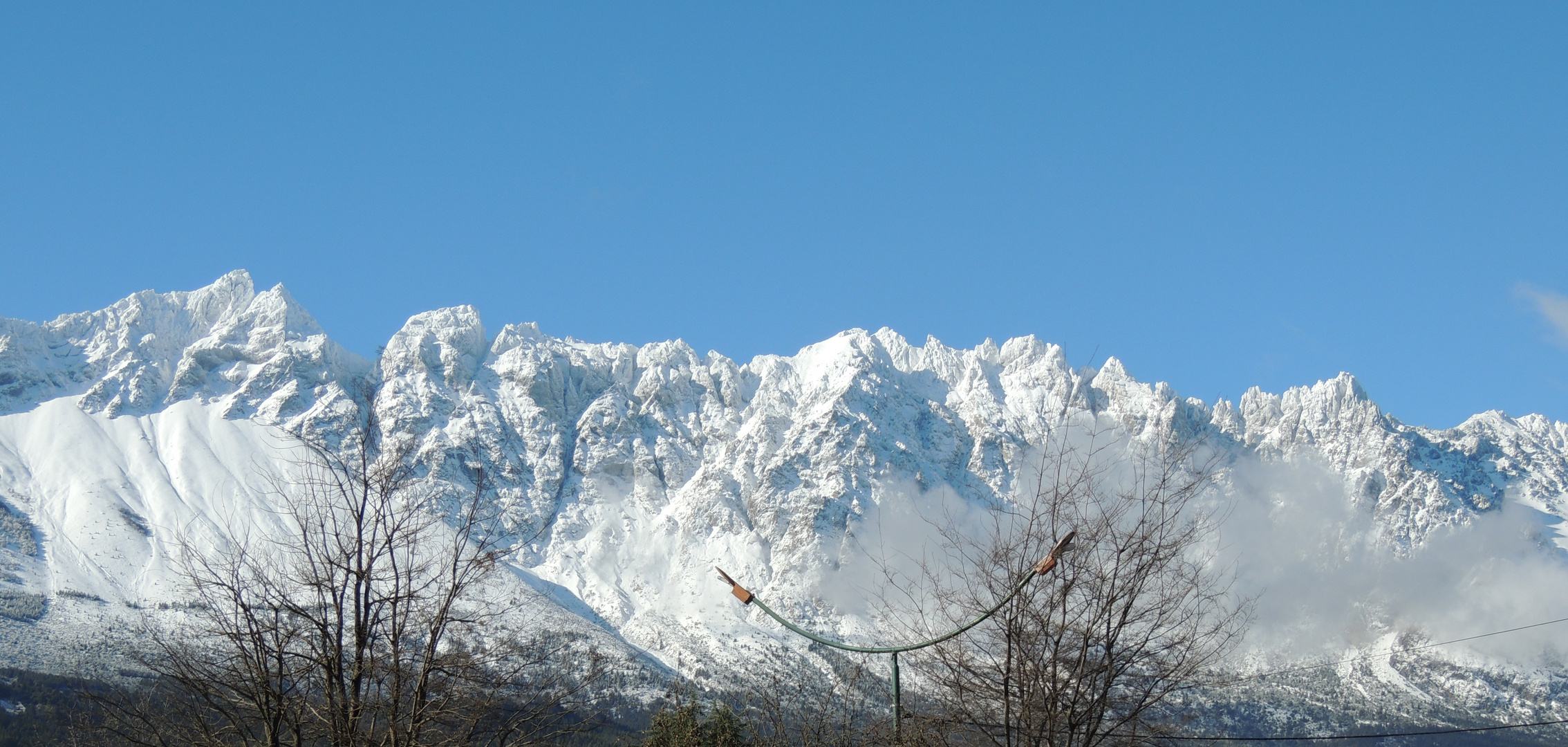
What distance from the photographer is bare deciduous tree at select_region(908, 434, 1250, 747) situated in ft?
37.9

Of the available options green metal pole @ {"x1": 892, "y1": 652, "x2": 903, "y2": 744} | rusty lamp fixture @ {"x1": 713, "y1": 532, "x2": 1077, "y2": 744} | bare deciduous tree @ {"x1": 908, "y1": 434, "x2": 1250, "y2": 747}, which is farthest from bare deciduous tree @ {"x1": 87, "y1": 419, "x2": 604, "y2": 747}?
bare deciduous tree @ {"x1": 908, "y1": 434, "x2": 1250, "y2": 747}

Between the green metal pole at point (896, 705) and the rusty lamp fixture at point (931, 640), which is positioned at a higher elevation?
the rusty lamp fixture at point (931, 640)

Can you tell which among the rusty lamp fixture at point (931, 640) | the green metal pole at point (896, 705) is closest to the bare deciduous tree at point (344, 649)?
the rusty lamp fixture at point (931, 640)

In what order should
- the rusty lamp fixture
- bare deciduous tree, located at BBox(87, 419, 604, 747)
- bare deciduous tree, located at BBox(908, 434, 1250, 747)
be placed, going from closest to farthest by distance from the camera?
the rusty lamp fixture
bare deciduous tree, located at BBox(908, 434, 1250, 747)
bare deciduous tree, located at BBox(87, 419, 604, 747)

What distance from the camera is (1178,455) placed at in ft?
36.7

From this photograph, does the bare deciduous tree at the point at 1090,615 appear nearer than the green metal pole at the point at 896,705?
Yes

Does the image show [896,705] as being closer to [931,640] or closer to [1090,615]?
[931,640]

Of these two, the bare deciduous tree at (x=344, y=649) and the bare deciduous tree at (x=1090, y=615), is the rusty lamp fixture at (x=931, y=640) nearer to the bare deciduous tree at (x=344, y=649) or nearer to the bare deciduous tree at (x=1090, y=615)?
the bare deciduous tree at (x=1090, y=615)

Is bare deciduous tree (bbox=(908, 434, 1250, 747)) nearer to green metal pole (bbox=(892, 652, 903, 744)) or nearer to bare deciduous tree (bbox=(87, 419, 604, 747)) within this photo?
green metal pole (bbox=(892, 652, 903, 744))

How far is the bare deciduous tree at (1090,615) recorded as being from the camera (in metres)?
11.5

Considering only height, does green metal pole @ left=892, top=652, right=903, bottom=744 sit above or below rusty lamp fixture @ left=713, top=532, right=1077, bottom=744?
below

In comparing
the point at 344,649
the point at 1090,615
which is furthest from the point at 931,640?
the point at 344,649

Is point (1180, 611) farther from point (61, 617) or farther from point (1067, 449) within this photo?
point (61, 617)


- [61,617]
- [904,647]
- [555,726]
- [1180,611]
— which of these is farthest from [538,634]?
[61,617]
